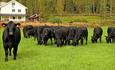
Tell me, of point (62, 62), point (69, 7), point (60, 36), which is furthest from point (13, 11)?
point (62, 62)

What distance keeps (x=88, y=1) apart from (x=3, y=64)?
87.0m

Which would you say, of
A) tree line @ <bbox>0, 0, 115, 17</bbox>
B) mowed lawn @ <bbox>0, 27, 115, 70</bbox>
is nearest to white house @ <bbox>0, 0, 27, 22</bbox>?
tree line @ <bbox>0, 0, 115, 17</bbox>

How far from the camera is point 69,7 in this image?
10681 centimetres

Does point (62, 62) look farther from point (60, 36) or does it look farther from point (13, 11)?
point (13, 11)

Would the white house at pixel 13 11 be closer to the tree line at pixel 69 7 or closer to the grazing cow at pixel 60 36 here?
the tree line at pixel 69 7

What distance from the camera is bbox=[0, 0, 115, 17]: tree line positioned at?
93.1 m

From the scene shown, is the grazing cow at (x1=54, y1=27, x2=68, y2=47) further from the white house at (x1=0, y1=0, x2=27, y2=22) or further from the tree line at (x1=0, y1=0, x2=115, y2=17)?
the tree line at (x1=0, y1=0, x2=115, y2=17)

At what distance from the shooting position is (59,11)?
324 feet

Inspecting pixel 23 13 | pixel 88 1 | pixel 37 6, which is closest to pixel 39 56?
pixel 23 13

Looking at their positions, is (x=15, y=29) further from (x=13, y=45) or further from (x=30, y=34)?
(x=30, y=34)

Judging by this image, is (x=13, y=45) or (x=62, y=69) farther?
(x=13, y=45)

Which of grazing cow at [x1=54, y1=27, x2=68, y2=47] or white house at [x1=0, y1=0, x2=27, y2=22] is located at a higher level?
grazing cow at [x1=54, y1=27, x2=68, y2=47]

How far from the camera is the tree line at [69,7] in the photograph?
9310cm

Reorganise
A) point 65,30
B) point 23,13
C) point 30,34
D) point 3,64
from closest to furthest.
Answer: point 3,64 → point 65,30 → point 30,34 → point 23,13
